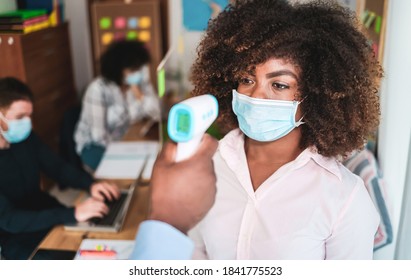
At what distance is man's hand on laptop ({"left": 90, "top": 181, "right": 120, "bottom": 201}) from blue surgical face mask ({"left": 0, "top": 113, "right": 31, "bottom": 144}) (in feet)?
1.05

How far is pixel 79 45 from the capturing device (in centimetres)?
238

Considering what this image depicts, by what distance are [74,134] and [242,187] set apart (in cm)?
139

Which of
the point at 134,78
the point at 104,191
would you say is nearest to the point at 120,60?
the point at 134,78

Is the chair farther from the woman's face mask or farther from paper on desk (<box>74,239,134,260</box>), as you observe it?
paper on desk (<box>74,239,134,260</box>)

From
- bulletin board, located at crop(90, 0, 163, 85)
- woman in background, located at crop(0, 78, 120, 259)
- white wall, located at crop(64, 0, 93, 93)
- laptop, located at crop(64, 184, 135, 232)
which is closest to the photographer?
woman in background, located at crop(0, 78, 120, 259)

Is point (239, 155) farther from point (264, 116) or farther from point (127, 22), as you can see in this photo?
point (127, 22)

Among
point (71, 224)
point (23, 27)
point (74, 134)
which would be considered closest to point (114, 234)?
point (71, 224)

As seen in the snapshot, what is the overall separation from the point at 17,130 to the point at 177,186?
0.60 meters

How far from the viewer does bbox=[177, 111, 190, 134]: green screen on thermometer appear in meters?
0.79

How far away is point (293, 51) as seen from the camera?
0.90 meters

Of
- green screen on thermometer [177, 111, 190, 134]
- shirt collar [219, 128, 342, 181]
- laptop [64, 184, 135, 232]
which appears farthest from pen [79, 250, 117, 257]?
green screen on thermometer [177, 111, 190, 134]

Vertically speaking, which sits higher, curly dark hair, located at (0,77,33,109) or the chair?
curly dark hair, located at (0,77,33,109)

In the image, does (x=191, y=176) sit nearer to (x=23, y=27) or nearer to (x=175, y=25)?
(x=23, y=27)

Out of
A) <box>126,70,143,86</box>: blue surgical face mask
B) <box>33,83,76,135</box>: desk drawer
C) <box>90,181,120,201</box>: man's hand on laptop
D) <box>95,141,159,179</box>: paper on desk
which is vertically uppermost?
<box>126,70,143,86</box>: blue surgical face mask
